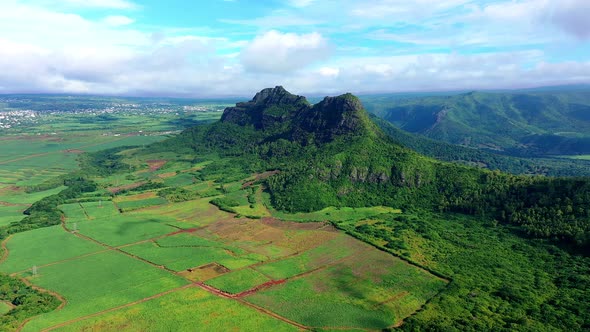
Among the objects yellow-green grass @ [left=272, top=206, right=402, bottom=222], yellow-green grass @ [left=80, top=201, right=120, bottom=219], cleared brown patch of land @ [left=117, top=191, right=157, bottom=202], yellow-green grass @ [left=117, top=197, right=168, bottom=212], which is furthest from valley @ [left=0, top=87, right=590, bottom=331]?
cleared brown patch of land @ [left=117, top=191, right=157, bottom=202]

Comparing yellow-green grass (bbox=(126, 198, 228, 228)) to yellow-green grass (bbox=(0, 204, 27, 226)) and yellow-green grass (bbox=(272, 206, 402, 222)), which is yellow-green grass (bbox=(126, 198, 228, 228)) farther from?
yellow-green grass (bbox=(0, 204, 27, 226))

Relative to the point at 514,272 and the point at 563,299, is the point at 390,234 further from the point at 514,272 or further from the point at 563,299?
the point at 563,299

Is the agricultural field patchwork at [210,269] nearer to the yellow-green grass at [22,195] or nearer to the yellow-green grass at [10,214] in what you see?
the yellow-green grass at [10,214]

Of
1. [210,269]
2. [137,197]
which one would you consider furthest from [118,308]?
[137,197]

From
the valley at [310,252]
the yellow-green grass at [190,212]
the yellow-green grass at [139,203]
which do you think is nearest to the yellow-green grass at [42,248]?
the valley at [310,252]

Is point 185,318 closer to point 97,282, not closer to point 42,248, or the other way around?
point 97,282
